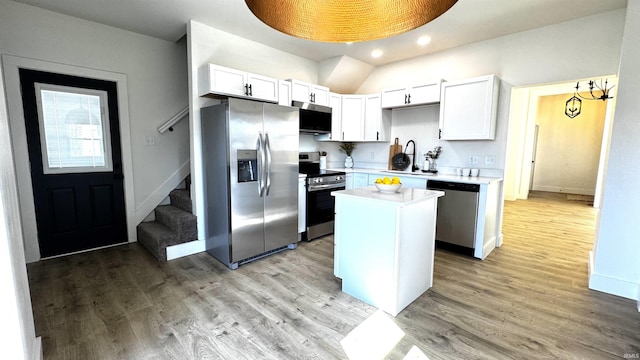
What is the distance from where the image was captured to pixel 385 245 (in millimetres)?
2105

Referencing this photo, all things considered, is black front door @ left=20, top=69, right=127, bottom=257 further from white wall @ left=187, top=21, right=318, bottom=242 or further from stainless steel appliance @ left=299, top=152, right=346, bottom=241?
stainless steel appliance @ left=299, top=152, right=346, bottom=241

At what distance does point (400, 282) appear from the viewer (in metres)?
2.11

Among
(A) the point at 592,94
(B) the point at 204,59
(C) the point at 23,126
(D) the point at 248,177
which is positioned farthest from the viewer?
(A) the point at 592,94

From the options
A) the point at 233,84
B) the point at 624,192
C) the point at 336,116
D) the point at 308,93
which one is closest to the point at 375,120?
the point at 336,116

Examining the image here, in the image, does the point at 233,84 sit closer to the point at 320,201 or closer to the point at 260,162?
the point at 260,162

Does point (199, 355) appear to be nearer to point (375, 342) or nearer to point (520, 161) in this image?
point (375, 342)

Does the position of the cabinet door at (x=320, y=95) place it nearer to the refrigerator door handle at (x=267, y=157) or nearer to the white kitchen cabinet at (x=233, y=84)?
the white kitchen cabinet at (x=233, y=84)

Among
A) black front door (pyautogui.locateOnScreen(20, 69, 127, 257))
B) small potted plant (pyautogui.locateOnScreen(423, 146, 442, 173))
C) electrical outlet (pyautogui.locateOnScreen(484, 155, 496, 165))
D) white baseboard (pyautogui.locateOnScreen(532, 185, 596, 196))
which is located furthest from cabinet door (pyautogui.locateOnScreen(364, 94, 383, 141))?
white baseboard (pyautogui.locateOnScreen(532, 185, 596, 196))

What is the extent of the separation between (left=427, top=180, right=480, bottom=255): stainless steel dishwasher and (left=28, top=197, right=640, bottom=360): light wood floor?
0.24 m

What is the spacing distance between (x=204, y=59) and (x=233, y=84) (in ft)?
1.66

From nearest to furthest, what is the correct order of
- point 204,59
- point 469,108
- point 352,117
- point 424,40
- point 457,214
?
point 204,59 → point 457,214 → point 469,108 → point 424,40 → point 352,117

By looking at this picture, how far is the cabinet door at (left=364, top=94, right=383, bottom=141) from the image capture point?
434 centimetres

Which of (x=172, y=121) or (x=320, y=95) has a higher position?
(x=320, y=95)

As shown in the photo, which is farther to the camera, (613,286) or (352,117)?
(352,117)
